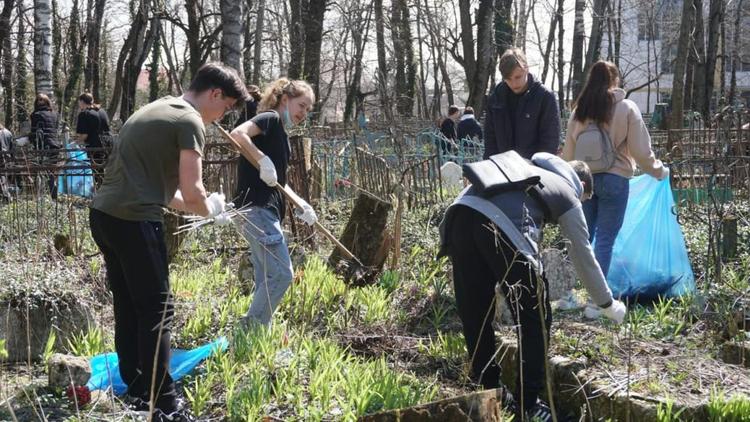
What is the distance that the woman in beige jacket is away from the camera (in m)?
5.04

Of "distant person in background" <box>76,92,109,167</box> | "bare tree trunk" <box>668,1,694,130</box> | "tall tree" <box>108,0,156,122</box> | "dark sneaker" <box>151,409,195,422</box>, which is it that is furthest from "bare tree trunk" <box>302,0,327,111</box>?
"dark sneaker" <box>151,409,195,422</box>

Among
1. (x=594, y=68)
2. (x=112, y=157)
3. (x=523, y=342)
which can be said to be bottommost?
(x=523, y=342)

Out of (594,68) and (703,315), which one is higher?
(594,68)

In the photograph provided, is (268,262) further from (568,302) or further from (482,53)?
(482,53)

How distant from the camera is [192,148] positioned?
10.5 ft

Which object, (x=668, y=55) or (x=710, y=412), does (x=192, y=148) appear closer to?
(x=710, y=412)

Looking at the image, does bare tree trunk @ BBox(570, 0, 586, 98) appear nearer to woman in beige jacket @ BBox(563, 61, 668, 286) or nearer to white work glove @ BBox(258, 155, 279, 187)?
woman in beige jacket @ BBox(563, 61, 668, 286)

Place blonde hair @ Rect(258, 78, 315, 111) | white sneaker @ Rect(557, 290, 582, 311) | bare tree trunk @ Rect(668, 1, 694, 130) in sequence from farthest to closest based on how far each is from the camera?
bare tree trunk @ Rect(668, 1, 694, 130), white sneaker @ Rect(557, 290, 582, 311), blonde hair @ Rect(258, 78, 315, 111)

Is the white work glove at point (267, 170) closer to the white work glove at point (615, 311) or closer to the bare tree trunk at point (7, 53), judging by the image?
the white work glove at point (615, 311)

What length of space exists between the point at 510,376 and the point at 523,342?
2.27ft

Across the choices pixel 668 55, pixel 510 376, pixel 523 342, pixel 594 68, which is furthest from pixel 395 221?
pixel 668 55

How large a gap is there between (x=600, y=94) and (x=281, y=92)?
1.89 metres

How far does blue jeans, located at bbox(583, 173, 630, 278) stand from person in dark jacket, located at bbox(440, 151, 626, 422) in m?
1.35

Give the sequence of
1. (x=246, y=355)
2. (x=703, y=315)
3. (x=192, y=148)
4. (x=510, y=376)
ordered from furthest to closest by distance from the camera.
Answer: (x=703, y=315), (x=510, y=376), (x=246, y=355), (x=192, y=148)
